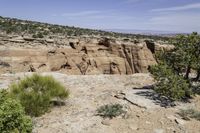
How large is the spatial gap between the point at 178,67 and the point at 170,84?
1.81m

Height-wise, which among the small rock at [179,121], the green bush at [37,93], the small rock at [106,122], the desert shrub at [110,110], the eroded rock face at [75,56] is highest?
the green bush at [37,93]

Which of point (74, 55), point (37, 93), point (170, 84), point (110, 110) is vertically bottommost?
point (74, 55)

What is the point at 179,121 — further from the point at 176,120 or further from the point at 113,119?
the point at 113,119

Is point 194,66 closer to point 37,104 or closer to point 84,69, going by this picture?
point 37,104

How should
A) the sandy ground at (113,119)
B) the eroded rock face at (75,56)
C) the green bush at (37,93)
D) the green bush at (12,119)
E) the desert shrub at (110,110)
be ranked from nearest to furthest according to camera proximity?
the green bush at (12,119) → the sandy ground at (113,119) → the desert shrub at (110,110) → the green bush at (37,93) → the eroded rock face at (75,56)

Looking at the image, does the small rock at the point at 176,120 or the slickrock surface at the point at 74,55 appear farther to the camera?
the slickrock surface at the point at 74,55

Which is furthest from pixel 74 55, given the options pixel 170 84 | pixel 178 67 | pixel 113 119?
pixel 113 119

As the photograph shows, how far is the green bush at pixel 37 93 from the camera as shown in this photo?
10.1m

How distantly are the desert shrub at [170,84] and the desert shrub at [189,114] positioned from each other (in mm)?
797

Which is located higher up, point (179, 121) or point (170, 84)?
point (170, 84)

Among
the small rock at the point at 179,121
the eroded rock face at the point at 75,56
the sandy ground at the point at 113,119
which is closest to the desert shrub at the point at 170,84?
the sandy ground at the point at 113,119

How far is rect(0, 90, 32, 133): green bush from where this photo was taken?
23.8 ft

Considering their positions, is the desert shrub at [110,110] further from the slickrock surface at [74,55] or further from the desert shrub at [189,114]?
the slickrock surface at [74,55]

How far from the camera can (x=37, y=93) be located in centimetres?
1055
